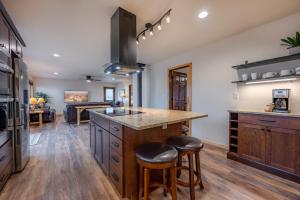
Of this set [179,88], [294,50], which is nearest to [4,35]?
[294,50]

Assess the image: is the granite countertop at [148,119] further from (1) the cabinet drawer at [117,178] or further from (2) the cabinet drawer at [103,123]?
(1) the cabinet drawer at [117,178]

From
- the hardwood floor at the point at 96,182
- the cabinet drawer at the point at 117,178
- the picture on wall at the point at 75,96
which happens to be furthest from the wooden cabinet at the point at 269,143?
the picture on wall at the point at 75,96

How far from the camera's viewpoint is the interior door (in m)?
4.67

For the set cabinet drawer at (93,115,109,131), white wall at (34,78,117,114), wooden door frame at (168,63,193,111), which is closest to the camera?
cabinet drawer at (93,115,109,131)

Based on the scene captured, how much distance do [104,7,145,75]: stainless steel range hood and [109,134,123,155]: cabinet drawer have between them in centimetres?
107

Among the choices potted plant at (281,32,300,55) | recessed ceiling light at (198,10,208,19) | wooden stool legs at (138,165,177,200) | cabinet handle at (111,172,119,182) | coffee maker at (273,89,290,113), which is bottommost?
cabinet handle at (111,172,119,182)

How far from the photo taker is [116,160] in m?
1.66

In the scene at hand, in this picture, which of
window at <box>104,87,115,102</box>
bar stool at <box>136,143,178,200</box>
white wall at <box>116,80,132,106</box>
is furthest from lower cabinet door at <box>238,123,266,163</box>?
window at <box>104,87,115,102</box>

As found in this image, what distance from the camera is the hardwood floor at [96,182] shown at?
65.4 inches

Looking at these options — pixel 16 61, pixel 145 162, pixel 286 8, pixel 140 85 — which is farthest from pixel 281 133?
pixel 140 85

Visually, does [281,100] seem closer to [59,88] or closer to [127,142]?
[127,142]

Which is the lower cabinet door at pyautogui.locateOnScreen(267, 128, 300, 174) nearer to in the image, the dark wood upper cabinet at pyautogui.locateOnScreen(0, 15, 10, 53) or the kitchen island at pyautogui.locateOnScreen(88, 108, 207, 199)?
the kitchen island at pyautogui.locateOnScreen(88, 108, 207, 199)

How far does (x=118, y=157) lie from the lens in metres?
1.60

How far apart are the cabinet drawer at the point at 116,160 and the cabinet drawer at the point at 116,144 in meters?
0.05
